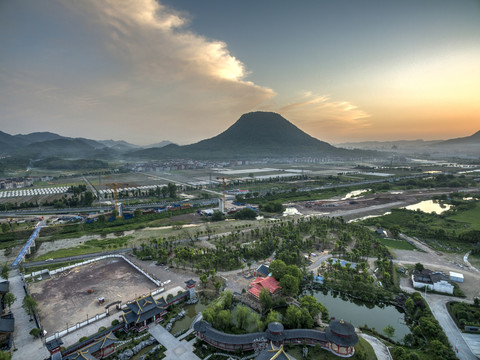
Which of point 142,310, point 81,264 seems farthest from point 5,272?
point 142,310

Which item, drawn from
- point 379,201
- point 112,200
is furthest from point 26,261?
point 379,201

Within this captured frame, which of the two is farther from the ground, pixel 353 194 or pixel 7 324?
pixel 353 194

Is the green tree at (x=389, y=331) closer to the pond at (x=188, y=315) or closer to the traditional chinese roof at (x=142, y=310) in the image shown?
the pond at (x=188, y=315)

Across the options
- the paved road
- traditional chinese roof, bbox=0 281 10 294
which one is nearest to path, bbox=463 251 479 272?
the paved road

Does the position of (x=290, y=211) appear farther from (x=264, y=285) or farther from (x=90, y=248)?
(x=90, y=248)

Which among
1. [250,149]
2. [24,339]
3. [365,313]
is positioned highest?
[250,149]

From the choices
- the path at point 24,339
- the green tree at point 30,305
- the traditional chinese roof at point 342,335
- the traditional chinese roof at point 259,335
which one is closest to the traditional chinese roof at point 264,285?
the traditional chinese roof at point 259,335

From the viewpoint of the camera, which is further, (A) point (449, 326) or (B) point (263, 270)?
(B) point (263, 270)
